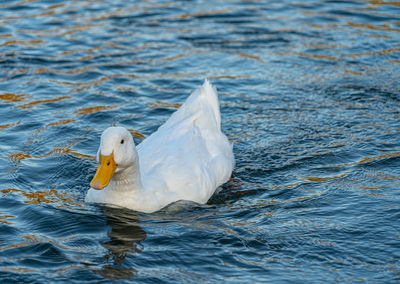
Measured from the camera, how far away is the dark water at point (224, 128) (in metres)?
6.99

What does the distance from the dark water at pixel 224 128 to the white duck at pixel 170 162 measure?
21 cm

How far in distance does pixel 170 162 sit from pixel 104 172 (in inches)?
57.2

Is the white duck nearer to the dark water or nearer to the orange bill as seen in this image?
the orange bill

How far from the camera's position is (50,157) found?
9.71 meters

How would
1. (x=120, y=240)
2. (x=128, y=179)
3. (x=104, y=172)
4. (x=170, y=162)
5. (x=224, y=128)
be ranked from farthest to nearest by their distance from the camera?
(x=224, y=128)
(x=170, y=162)
(x=128, y=179)
(x=120, y=240)
(x=104, y=172)

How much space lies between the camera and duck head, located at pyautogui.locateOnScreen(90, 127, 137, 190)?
23.9 feet

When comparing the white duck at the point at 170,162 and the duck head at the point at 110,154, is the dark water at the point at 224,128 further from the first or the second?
the duck head at the point at 110,154

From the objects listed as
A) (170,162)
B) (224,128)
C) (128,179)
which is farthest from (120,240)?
(224,128)

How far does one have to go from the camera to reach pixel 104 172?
733 centimetres

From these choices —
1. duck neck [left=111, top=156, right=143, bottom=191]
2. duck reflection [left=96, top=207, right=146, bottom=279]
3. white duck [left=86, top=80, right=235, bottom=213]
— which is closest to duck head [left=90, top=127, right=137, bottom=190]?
white duck [left=86, top=80, right=235, bottom=213]

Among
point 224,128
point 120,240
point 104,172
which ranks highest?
point 104,172

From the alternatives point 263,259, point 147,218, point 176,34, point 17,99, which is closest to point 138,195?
point 147,218

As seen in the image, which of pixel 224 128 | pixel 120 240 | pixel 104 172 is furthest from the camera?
pixel 224 128

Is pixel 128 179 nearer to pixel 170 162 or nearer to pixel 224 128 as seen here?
pixel 170 162
